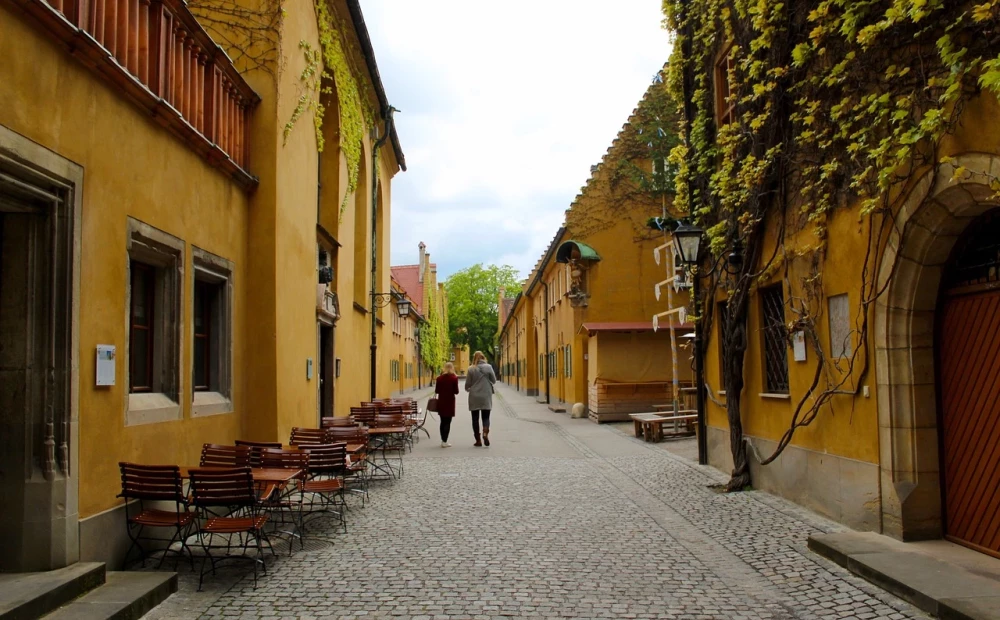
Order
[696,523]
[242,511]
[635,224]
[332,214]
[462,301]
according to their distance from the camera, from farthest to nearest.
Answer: [462,301] < [635,224] < [332,214] < [242,511] < [696,523]

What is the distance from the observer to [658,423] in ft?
54.0

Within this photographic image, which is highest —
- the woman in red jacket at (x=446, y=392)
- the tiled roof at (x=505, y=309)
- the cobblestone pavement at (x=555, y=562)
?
the tiled roof at (x=505, y=309)

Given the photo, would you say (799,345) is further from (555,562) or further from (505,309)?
(505,309)

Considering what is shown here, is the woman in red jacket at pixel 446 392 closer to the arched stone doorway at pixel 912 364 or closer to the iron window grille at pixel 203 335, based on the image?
the iron window grille at pixel 203 335

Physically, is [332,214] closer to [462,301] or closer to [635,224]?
[635,224]

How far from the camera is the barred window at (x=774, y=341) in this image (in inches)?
376

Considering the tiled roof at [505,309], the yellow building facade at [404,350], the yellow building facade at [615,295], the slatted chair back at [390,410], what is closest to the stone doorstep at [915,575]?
the slatted chair back at [390,410]

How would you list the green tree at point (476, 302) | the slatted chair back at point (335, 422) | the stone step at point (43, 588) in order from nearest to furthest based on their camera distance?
the stone step at point (43, 588) < the slatted chair back at point (335, 422) < the green tree at point (476, 302)

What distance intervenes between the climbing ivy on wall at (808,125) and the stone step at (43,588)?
650 cm

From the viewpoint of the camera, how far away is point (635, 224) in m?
23.9

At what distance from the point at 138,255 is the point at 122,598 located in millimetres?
3145

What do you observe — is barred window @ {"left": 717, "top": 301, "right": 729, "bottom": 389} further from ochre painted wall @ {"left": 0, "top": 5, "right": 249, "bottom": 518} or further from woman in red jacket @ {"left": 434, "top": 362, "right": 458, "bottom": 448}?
ochre painted wall @ {"left": 0, "top": 5, "right": 249, "bottom": 518}

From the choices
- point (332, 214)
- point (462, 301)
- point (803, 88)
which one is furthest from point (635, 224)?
point (462, 301)

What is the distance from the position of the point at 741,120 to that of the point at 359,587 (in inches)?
286
